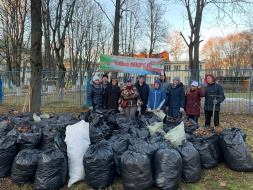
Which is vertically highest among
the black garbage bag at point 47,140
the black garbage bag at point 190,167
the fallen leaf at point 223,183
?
the black garbage bag at point 47,140

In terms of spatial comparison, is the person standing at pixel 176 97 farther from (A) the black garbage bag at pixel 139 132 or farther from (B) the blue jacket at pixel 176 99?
(A) the black garbage bag at pixel 139 132

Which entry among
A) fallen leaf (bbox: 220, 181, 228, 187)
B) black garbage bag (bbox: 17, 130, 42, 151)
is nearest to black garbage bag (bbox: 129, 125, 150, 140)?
fallen leaf (bbox: 220, 181, 228, 187)

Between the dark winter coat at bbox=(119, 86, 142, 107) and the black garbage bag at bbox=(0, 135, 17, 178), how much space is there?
8.50 ft

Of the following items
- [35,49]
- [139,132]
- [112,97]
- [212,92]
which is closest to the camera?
[139,132]

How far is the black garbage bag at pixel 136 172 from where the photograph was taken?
249 centimetres

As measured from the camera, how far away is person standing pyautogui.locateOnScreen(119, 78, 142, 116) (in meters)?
4.88

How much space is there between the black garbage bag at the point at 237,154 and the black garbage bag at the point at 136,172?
1.45 metres

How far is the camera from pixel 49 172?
2.56 m

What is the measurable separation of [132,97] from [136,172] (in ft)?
8.39

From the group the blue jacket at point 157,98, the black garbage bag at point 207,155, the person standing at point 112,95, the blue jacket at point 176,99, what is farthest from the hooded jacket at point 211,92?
the person standing at point 112,95

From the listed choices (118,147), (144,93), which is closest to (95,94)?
(144,93)

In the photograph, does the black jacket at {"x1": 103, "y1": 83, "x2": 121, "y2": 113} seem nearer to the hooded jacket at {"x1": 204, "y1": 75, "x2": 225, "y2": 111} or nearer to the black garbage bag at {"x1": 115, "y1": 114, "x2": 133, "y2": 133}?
the black garbage bag at {"x1": 115, "y1": 114, "x2": 133, "y2": 133}

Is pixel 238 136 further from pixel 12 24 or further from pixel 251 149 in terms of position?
pixel 12 24

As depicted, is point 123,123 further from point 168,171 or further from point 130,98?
point 168,171
